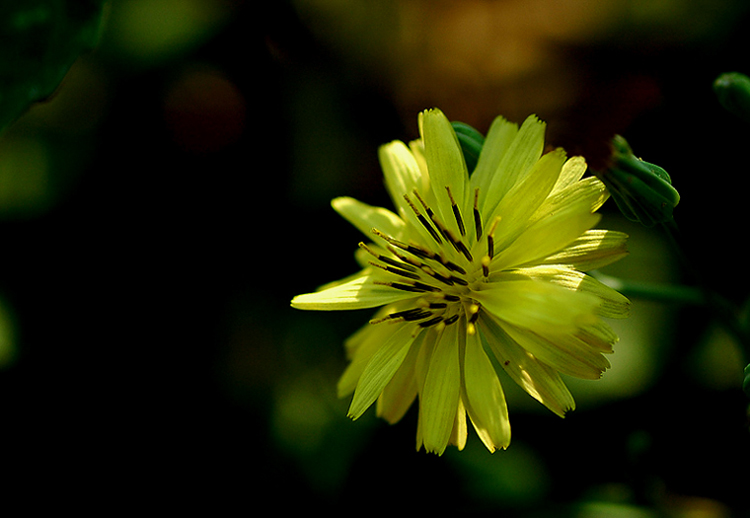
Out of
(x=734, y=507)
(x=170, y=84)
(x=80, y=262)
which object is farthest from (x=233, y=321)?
(x=734, y=507)

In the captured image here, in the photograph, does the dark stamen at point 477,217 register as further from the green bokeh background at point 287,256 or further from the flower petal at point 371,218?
the green bokeh background at point 287,256

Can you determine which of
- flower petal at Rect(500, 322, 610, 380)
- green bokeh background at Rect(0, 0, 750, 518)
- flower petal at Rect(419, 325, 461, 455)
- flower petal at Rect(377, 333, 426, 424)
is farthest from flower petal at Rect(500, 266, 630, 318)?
green bokeh background at Rect(0, 0, 750, 518)

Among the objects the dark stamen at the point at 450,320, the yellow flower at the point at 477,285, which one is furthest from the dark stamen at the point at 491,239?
the dark stamen at the point at 450,320

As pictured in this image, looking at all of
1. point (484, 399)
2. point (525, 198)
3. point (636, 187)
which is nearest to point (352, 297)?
point (484, 399)

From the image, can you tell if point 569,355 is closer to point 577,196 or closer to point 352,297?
point 577,196

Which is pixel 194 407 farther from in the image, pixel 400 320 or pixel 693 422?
pixel 693 422

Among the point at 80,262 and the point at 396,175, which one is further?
the point at 80,262
